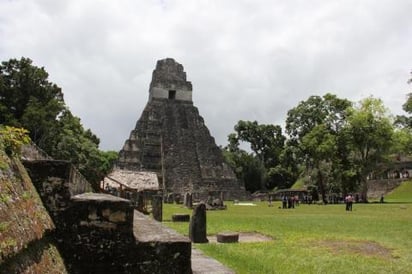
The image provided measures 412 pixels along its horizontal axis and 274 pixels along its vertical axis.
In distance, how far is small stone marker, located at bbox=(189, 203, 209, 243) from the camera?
36.0 ft

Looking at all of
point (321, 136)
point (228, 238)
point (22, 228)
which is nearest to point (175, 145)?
point (321, 136)

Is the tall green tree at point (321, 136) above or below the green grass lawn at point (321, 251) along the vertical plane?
above

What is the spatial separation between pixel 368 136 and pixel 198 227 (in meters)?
34.9

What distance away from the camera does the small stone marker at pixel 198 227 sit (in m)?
11.0

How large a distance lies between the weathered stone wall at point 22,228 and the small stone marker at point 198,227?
24.4 feet

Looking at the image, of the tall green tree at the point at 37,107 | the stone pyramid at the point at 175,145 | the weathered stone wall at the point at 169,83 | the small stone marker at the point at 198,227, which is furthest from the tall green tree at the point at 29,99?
the small stone marker at the point at 198,227

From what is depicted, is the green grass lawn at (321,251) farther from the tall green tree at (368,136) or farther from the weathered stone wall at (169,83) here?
the weathered stone wall at (169,83)

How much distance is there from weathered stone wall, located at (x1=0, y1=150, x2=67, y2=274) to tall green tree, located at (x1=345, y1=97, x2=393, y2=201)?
137 feet

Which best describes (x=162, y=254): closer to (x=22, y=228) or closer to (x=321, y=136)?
(x=22, y=228)

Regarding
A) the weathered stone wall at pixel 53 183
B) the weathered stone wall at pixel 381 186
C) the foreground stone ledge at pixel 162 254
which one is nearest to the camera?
the weathered stone wall at pixel 53 183

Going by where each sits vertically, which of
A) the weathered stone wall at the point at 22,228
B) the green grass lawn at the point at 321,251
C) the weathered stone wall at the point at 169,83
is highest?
the weathered stone wall at the point at 169,83

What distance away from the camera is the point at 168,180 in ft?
157

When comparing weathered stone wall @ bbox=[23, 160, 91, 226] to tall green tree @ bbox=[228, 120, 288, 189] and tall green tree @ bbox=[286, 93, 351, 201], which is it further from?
tall green tree @ bbox=[228, 120, 288, 189]

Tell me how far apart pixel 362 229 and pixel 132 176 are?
77.1ft
